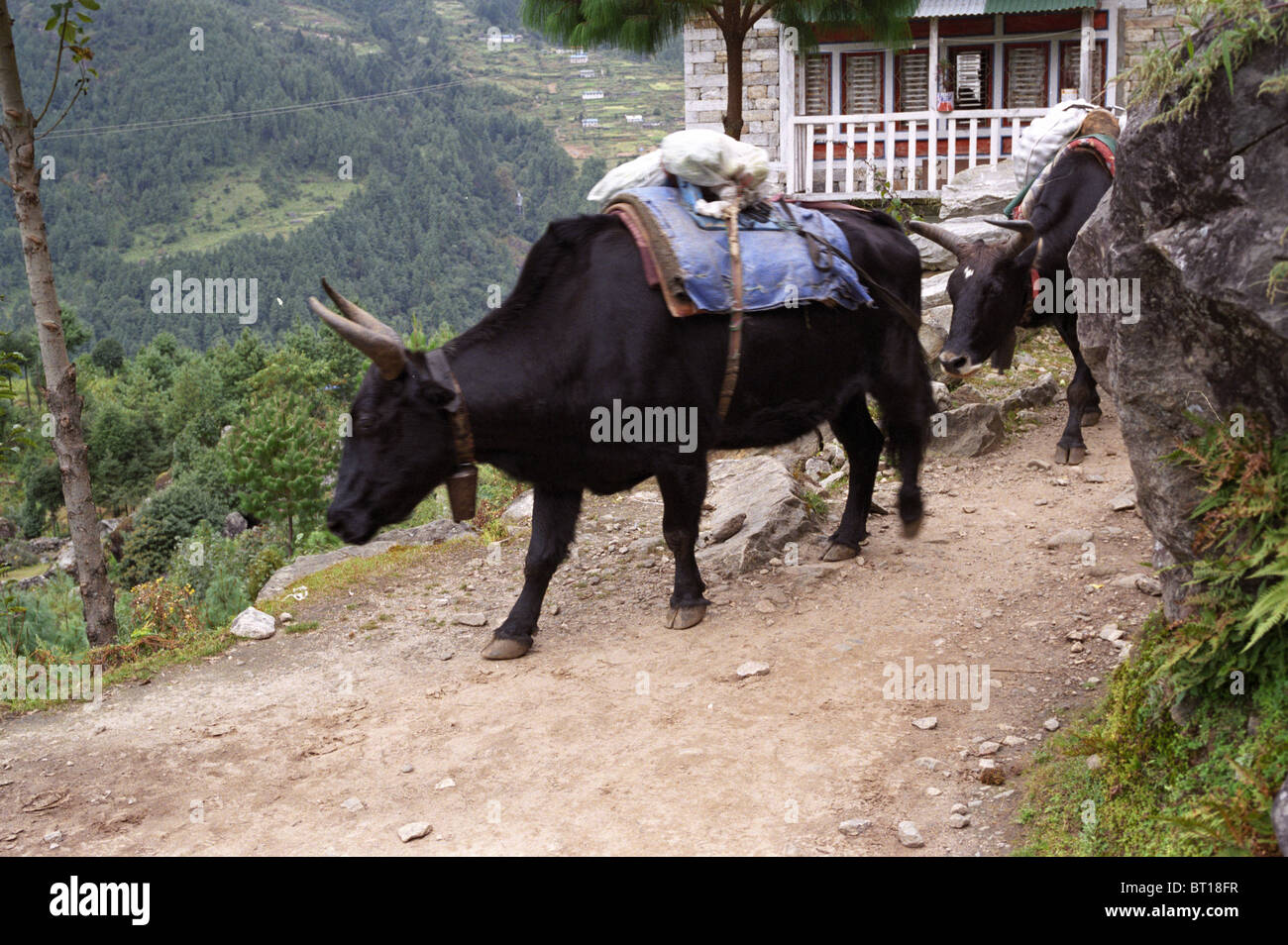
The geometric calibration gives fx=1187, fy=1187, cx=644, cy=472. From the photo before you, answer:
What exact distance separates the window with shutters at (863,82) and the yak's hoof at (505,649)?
14040 mm

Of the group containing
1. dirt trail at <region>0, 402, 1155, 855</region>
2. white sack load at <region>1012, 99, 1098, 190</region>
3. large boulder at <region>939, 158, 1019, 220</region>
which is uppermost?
white sack load at <region>1012, 99, 1098, 190</region>

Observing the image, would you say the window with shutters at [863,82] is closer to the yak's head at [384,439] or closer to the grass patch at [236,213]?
the yak's head at [384,439]

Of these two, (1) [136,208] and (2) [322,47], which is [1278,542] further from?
(2) [322,47]

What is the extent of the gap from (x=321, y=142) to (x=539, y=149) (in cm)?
1904

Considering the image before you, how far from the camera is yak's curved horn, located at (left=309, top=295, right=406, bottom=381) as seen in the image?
441cm

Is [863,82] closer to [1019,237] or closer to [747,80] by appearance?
[747,80]

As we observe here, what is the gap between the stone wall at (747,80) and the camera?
16500 millimetres

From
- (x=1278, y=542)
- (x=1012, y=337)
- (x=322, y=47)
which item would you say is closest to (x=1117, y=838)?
(x=1278, y=542)

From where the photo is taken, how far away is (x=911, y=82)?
17.4 meters

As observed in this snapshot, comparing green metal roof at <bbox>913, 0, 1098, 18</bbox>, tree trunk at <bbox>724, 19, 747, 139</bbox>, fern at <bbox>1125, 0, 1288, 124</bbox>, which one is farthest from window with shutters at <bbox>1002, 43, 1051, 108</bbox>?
fern at <bbox>1125, 0, 1288, 124</bbox>

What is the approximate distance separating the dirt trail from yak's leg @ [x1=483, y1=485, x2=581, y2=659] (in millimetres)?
115

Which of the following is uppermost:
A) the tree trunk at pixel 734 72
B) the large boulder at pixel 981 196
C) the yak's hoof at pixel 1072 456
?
the tree trunk at pixel 734 72

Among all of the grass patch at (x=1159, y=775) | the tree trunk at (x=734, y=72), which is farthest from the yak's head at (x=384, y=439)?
the tree trunk at (x=734, y=72)

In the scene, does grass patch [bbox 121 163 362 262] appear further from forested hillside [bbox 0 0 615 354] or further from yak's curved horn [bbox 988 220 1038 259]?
yak's curved horn [bbox 988 220 1038 259]
